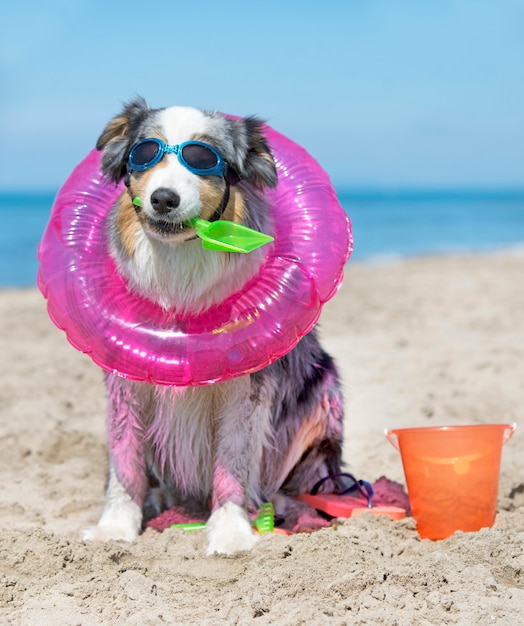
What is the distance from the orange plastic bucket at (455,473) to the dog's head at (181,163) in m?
1.30

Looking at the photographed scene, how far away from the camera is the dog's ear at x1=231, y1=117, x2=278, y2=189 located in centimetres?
365

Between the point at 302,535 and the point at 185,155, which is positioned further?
the point at 185,155

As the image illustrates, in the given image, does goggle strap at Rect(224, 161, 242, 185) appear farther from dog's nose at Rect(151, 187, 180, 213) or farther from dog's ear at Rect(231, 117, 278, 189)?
dog's nose at Rect(151, 187, 180, 213)

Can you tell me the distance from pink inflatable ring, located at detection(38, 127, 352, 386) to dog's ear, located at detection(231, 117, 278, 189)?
216mm

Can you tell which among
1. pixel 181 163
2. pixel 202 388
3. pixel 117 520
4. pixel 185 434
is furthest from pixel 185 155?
pixel 117 520

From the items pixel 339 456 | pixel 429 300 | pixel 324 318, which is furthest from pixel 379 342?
pixel 339 456

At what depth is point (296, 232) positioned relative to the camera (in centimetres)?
380

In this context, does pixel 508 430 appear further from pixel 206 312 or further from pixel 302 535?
pixel 206 312

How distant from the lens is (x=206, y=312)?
3637 millimetres

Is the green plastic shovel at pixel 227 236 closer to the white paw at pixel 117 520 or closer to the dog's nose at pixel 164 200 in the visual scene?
the dog's nose at pixel 164 200

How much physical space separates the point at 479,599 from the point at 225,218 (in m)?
1.85

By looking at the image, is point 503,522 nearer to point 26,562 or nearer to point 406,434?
point 406,434

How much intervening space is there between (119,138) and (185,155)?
52cm

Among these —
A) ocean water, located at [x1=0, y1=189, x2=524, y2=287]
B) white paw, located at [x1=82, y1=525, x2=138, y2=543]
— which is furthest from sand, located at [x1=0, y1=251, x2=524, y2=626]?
ocean water, located at [x1=0, y1=189, x2=524, y2=287]
